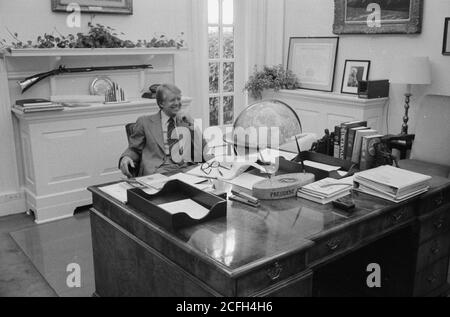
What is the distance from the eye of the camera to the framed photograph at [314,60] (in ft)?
19.1

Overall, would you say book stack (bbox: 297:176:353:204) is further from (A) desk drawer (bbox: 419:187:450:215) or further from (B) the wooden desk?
(A) desk drawer (bbox: 419:187:450:215)

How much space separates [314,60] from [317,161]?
3325 mm

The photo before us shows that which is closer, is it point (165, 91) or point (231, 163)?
point (231, 163)

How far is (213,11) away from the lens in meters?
5.96

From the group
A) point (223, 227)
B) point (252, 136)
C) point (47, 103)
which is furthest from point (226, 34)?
point (223, 227)

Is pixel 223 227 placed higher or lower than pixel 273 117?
lower

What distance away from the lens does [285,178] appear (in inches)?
102

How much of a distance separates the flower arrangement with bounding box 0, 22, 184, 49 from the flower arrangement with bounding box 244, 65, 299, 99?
1.42m

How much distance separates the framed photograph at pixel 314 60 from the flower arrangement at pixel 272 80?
135 mm

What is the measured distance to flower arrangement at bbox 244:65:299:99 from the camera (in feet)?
20.1

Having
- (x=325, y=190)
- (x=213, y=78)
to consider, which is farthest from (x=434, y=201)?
(x=213, y=78)

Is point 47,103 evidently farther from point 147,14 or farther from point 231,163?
point 231,163

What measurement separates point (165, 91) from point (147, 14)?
86.8 inches
